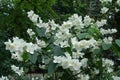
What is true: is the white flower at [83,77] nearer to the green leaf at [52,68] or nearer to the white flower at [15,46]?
the green leaf at [52,68]

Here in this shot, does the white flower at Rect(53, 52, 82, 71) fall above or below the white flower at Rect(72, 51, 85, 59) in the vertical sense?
below

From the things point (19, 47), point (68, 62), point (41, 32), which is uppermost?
point (41, 32)

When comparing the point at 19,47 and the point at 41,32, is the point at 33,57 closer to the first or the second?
the point at 19,47

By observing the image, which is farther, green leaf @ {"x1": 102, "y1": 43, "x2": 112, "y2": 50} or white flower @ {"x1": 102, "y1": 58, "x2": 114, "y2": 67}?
white flower @ {"x1": 102, "y1": 58, "x2": 114, "y2": 67}

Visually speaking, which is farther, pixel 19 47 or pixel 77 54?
pixel 77 54

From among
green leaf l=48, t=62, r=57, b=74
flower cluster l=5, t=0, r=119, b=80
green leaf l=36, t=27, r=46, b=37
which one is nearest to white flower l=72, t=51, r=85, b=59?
flower cluster l=5, t=0, r=119, b=80

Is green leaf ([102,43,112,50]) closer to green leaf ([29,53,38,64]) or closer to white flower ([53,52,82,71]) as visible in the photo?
white flower ([53,52,82,71])

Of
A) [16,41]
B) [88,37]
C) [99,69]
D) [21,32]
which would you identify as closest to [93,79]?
[99,69]

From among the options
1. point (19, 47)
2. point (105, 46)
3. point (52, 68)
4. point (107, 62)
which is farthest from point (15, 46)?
point (107, 62)

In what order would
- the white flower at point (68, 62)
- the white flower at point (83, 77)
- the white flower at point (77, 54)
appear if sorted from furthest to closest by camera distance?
the white flower at point (83, 77)
the white flower at point (77, 54)
the white flower at point (68, 62)

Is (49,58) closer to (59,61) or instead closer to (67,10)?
(59,61)

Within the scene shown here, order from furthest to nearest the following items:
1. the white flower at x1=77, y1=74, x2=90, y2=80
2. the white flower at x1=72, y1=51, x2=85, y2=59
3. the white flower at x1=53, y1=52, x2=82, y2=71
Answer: the white flower at x1=77, y1=74, x2=90, y2=80, the white flower at x1=72, y1=51, x2=85, y2=59, the white flower at x1=53, y1=52, x2=82, y2=71

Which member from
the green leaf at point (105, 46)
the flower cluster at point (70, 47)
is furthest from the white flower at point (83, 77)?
the green leaf at point (105, 46)

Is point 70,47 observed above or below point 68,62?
above
